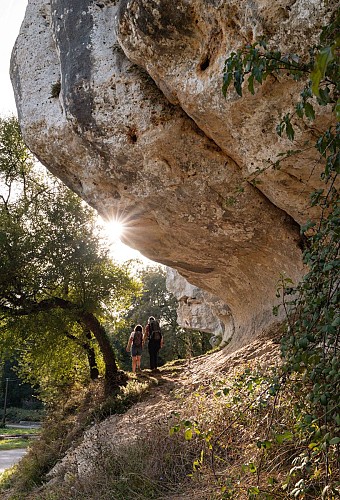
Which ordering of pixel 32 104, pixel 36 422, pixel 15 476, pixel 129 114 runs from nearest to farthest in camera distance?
pixel 129 114, pixel 32 104, pixel 15 476, pixel 36 422

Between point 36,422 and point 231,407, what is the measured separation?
28790 mm

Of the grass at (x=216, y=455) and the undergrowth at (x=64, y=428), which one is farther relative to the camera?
the undergrowth at (x=64, y=428)

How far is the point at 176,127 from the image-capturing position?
21.3 feet

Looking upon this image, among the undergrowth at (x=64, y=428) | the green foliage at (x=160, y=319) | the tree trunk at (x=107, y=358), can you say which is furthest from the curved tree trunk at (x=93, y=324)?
the green foliage at (x=160, y=319)

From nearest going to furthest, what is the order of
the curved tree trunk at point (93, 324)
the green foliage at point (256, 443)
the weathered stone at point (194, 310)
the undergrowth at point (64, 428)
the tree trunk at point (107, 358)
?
1. the green foliage at point (256, 443)
2. the undergrowth at point (64, 428)
3. the tree trunk at point (107, 358)
4. the curved tree trunk at point (93, 324)
5. the weathered stone at point (194, 310)

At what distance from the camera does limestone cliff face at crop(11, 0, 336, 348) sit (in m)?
5.16

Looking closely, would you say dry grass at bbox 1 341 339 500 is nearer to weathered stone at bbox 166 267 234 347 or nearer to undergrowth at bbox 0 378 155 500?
undergrowth at bbox 0 378 155 500

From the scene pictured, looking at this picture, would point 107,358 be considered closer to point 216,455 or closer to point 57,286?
point 57,286

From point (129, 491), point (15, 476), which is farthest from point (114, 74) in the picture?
point (15, 476)

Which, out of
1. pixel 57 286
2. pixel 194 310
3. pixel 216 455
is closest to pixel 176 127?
pixel 216 455

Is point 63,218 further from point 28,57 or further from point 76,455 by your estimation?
point 76,455

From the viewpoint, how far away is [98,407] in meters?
10.1

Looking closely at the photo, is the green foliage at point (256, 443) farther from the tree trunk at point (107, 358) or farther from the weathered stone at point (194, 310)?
the weathered stone at point (194, 310)

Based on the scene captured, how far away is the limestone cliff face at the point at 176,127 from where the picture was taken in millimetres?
5164
